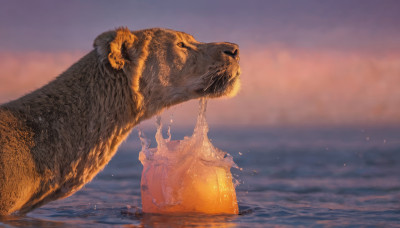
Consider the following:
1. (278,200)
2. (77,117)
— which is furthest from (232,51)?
(278,200)

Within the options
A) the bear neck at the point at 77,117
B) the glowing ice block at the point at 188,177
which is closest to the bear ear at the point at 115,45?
the bear neck at the point at 77,117

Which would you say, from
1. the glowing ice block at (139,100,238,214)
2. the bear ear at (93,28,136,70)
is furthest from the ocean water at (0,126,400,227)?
the bear ear at (93,28,136,70)

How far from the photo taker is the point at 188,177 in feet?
19.9

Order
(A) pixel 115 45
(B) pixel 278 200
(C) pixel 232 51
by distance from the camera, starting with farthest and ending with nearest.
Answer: (B) pixel 278 200, (C) pixel 232 51, (A) pixel 115 45

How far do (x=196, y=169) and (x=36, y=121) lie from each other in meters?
1.96

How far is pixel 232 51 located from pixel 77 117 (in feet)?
5.88

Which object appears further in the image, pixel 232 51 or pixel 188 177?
pixel 188 177

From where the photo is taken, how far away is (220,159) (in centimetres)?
630

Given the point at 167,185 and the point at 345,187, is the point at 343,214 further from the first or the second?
the point at 345,187

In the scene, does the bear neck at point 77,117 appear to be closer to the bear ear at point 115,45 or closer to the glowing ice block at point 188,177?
the bear ear at point 115,45

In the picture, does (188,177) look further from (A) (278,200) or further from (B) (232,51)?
(A) (278,200)

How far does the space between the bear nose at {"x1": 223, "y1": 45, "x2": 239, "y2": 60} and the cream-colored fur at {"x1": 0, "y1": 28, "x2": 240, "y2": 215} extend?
0.01m

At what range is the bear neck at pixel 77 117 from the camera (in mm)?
5090

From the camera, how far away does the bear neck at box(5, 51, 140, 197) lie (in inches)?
200
